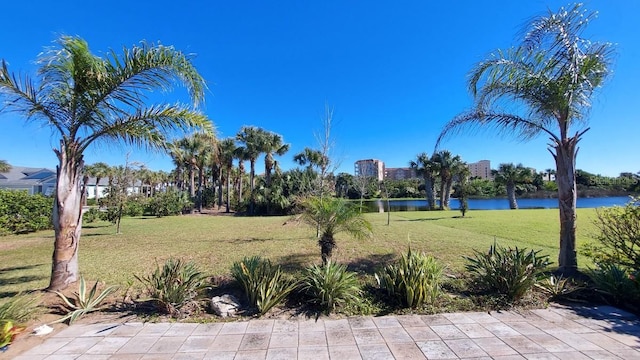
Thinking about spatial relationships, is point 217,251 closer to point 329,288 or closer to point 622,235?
point 329,288

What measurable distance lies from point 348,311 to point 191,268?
2.76m

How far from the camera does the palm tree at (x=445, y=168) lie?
32000 millimetres

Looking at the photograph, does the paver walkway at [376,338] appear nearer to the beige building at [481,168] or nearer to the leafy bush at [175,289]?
the leafy bush at [175,289]

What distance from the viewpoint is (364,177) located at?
61.2 ft

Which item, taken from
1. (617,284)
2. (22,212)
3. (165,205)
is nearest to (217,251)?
(617,284)

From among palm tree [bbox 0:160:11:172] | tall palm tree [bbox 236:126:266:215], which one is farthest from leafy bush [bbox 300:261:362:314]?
palm tree [bbox 0:160:11:172]

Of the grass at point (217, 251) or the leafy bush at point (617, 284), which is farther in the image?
the grass at point (217, 251)

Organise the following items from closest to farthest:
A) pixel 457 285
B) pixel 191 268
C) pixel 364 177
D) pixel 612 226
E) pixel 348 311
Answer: pixel 348 311 → pixel 191 268 → pixel 457 285 → pixel 612 226 → pixel 364 177

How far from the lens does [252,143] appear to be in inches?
996

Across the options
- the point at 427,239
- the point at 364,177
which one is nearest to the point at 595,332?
the point at 427,239

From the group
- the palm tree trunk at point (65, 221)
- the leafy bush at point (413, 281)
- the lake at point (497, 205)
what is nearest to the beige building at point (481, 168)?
the lake at point (497, 205)

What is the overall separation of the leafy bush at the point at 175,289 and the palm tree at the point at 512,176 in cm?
3800

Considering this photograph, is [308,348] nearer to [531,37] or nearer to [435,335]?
[435,335]

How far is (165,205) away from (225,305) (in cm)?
2135
